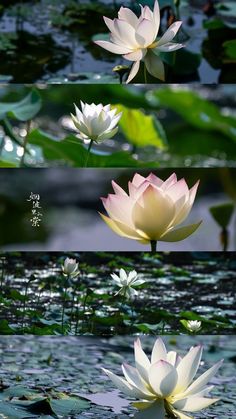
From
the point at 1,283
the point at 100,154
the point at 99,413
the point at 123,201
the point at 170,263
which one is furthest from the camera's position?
the point at 170,263

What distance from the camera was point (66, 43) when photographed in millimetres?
3002

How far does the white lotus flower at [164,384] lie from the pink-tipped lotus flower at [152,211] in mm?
157

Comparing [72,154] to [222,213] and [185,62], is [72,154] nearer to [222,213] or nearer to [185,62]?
[222,213]

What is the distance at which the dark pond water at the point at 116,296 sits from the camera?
1824 millimetres

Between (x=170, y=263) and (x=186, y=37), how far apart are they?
1.15 metres

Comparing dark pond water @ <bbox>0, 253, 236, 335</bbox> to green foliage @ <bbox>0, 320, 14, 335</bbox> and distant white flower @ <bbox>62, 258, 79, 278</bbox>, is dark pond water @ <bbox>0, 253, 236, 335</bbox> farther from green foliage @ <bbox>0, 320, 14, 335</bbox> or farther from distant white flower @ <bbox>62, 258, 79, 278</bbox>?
distant white flower @ <bbox>62, 258, 79, 278</bbox>

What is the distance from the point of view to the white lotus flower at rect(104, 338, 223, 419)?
1183 mm

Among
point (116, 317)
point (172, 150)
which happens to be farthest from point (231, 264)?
point (172, 150)

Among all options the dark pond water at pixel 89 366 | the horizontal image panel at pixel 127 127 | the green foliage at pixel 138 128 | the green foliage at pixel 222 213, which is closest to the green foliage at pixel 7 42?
the horizontal image panel at pixel 127 127

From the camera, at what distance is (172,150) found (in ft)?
9.89

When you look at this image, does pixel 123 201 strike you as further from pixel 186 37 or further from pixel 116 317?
pixel 186 37

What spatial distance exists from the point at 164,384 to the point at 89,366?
696 millimetres

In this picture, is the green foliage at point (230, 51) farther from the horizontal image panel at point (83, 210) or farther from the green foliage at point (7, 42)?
the green foliage at point (7, 42)

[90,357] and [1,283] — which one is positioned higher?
[1,283]
